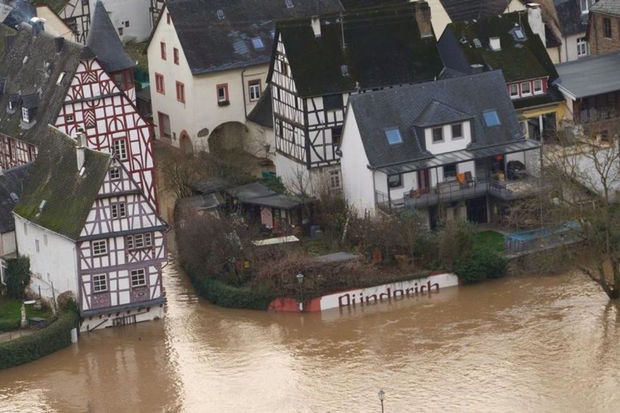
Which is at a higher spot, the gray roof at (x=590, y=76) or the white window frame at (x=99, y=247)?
the gray roof at (x=590, y=76)

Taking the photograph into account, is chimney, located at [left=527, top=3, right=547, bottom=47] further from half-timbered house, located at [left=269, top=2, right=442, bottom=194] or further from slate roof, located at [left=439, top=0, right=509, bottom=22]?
slate roof, located at [left=439, top=0, right=509, bottom=22]

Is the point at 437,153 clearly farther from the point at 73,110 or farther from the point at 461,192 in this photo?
the point at 73,110

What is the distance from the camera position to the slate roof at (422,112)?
77812 millimetres

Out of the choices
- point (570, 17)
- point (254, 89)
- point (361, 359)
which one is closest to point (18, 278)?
point (361, 359)

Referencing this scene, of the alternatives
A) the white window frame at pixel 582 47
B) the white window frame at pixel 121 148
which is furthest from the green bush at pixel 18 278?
the white window frame at pixel 582 47

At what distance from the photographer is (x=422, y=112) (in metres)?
78.5

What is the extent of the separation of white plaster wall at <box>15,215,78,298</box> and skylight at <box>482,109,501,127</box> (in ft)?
54.2

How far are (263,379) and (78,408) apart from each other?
5716 mm

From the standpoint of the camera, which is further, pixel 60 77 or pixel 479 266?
pixel 60 77

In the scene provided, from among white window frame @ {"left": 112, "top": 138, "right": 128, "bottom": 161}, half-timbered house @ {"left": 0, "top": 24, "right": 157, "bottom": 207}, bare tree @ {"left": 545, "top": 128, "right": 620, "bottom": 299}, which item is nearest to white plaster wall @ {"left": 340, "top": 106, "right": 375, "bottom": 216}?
bare tree @ {"left": 545, "top": 128, "right": 620, "bottom": 299}

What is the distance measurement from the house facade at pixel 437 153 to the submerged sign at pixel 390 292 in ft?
11.3

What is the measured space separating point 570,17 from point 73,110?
23106 millimetres

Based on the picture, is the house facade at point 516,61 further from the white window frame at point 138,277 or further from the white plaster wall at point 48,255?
the white plaster wall at point 48,255

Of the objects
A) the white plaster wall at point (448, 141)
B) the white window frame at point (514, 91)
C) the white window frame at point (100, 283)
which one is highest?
the white window frame at point (514, 91)
